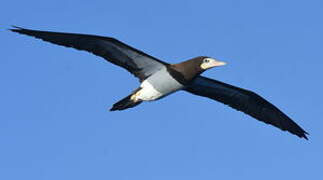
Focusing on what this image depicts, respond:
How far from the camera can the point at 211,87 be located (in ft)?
79.8

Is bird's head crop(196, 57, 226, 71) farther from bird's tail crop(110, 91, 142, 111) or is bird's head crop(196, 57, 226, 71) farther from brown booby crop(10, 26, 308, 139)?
bird's tail crop(110, 91, 142, 111)

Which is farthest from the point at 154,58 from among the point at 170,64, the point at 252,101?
the point at 252,101

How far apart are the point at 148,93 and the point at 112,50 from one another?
1.54m

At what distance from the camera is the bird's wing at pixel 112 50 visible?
21641mm

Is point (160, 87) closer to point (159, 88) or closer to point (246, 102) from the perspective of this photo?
point (159, 88)

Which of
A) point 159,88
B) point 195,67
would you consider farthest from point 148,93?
point 195,67

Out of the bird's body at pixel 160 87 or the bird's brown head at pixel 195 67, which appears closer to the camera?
the bird's brown head at pixel 195 67

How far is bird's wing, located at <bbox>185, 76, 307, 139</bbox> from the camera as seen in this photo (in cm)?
2425

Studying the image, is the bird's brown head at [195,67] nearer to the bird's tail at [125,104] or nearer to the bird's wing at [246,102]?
the bird's tail at [125,104]

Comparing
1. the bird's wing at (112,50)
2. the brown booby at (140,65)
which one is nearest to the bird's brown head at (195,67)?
the brown booby at (140,65)

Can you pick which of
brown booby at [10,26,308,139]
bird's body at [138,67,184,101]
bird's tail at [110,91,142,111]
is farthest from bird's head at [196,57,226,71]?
bird's tail at [110,91,142,111]

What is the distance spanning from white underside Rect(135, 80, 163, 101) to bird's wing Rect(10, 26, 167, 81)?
1.52ft

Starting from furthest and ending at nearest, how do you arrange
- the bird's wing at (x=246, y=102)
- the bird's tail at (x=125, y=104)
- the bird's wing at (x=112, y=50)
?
the bird's wing at (x=246, y=102) → the bird's tail at (x=125, y=104) → the bird's wing at (x=112, y=50)

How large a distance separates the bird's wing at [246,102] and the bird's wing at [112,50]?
2084mm
